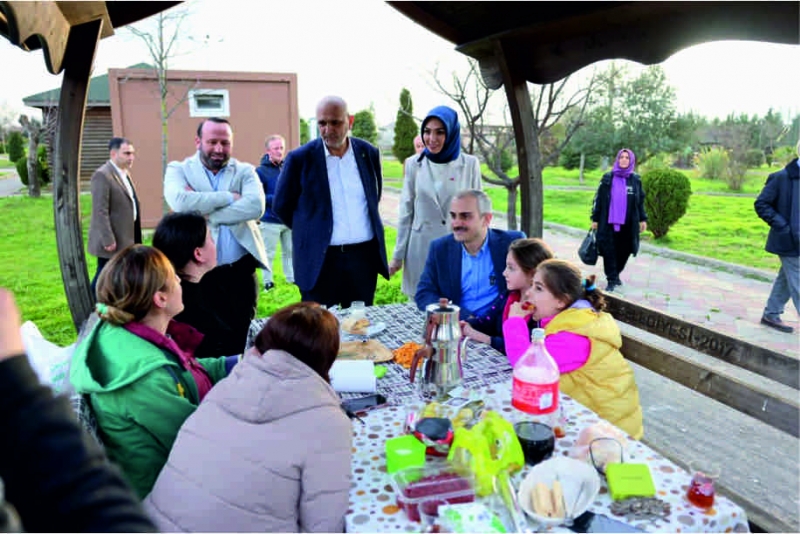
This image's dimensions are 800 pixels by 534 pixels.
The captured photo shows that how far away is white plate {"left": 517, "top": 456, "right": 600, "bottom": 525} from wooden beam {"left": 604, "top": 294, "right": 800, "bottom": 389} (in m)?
1.60

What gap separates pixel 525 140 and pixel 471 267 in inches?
71.7

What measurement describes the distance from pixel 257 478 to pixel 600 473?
909 mm

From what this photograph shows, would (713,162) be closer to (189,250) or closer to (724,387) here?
(724,387)

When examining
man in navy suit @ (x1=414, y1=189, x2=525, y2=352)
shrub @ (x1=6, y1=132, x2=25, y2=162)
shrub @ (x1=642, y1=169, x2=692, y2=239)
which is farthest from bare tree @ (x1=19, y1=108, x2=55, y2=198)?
man in navy suit @ (x1=414, y1=189, x2=525, y2=352)

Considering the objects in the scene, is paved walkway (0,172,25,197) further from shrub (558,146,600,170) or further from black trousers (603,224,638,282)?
shrub (558,146,600,170)

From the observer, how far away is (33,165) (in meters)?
18.2

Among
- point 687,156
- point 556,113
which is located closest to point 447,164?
point 556,113

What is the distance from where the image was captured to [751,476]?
2955 millimetres

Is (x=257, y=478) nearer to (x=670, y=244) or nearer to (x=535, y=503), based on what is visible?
(x=535, y=503)

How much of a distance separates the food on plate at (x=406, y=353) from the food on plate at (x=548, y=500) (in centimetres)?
99

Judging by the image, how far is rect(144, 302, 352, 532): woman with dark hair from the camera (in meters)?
1.26

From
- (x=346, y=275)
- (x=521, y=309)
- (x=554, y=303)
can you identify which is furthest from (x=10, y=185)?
(x=554, y=303)

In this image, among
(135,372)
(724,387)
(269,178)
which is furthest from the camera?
(269,178)

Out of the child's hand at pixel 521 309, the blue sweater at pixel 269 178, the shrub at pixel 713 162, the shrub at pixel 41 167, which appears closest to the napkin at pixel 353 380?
the child's hand at pixel 521 309
